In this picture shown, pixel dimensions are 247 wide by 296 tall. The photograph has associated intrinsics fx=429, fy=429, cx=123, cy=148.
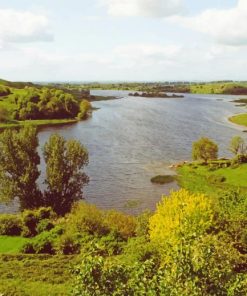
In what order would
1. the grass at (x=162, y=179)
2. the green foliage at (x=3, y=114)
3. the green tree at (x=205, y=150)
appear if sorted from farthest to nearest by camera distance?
the green foliage at (x=3, y=114)
the green tree at (x=205, y=150)
the grass at (x=162, y=179)

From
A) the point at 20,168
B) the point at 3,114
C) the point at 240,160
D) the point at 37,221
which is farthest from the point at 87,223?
the point at 3,114

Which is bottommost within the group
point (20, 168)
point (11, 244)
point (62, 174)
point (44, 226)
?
point (11, 244)

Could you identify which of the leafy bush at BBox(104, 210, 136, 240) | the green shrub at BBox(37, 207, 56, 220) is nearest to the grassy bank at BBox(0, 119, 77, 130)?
the green shrub at BBox(37, 207, 56, 220)

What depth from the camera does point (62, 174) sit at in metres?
64.8

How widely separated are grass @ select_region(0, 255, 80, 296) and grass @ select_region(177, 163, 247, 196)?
4227cm

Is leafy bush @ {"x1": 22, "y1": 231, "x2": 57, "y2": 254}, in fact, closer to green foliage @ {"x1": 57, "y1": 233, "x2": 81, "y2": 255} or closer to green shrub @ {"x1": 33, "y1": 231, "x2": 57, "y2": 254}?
green shrub @ {"x1": 33, "y1": 231, "x2": 57, "y2": 254}

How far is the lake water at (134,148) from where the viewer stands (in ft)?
262

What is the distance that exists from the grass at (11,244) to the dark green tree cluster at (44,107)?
5152 inches

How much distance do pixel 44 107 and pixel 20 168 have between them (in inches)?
5004

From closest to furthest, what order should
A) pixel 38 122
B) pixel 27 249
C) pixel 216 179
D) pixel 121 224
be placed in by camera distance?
1. pixel 27 249
2. pixel 121 224
3. pixel 216 179
4. pixel 38 122

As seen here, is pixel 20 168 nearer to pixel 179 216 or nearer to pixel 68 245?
pixel 68 245

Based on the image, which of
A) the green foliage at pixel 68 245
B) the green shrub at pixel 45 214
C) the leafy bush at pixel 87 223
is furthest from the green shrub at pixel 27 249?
the green shrub at pixel 45 214

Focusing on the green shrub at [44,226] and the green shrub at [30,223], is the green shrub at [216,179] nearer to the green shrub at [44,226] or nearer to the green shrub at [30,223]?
the green shrub at [44,226]

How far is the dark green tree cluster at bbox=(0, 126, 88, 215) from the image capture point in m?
64.4
